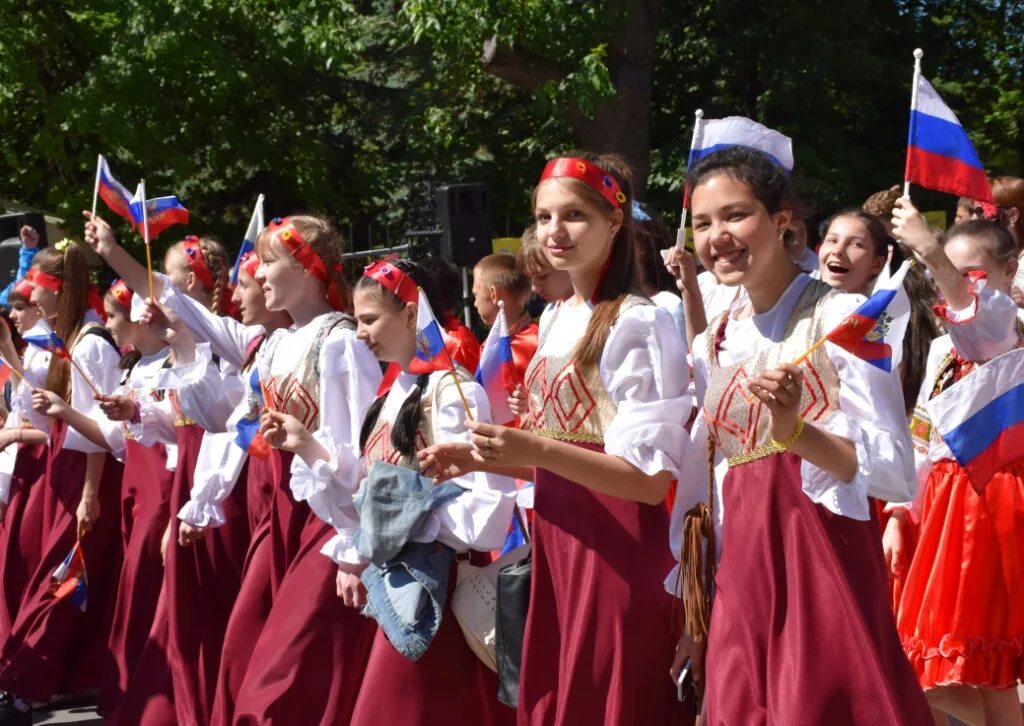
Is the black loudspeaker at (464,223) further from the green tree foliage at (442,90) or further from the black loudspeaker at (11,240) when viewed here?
the green tree foliage at (442,90)

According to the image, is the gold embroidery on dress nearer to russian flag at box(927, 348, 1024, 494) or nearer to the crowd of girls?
the crowd of girls

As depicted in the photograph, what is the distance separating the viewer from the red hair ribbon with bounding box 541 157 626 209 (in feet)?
14.3

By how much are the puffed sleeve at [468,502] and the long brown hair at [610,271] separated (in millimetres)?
743

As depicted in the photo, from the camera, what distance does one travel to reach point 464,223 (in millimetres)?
11500

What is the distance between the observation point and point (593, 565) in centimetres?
416

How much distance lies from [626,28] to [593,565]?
13548 millimetres

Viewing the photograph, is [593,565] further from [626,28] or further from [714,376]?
[626,28]

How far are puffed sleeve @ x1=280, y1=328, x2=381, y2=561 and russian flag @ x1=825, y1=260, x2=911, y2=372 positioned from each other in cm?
211

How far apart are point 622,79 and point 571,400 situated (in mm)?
13426

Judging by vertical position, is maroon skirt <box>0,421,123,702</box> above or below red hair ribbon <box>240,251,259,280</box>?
below

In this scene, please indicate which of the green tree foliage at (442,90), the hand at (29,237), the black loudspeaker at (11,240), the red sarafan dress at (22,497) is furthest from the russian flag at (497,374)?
the green tree foliage at (442,90)

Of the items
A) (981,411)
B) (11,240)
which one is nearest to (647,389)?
(981,411)

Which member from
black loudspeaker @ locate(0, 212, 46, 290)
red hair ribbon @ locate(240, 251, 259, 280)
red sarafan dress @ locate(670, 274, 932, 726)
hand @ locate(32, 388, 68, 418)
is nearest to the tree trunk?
black loudspeaker @ locate(0, 212, 46, 290)

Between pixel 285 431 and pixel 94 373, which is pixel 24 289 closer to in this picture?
pixel 94 373
